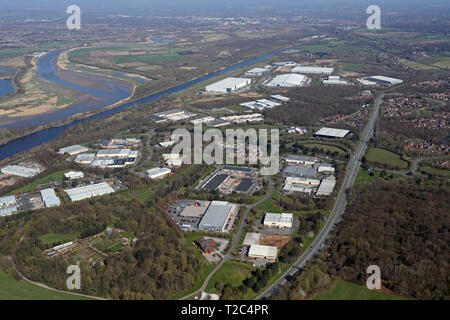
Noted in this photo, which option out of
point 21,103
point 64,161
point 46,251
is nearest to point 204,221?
point 46,251

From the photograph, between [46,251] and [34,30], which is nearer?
[46,251]

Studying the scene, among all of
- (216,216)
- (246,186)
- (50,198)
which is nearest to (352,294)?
(216,216)

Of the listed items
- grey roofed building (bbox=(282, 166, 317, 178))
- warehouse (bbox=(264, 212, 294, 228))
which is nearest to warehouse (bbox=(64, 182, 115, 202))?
warehouse (bbox=(264, 212, 294, 228))

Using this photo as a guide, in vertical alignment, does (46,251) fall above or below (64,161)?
below

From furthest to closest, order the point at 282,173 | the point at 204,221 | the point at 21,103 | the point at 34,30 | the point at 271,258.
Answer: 1. the point at 34,30
2. the point at 21,103
3. the point at 282,173
4. the point at 204,221
5. the point at 271,258

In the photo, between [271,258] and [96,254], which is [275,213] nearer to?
[271,258]

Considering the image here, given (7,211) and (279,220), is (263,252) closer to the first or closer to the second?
(279,220)

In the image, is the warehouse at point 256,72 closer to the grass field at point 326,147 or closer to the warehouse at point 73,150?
the grass field at point 326,147

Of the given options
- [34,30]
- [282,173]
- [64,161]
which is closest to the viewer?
[282,173]
